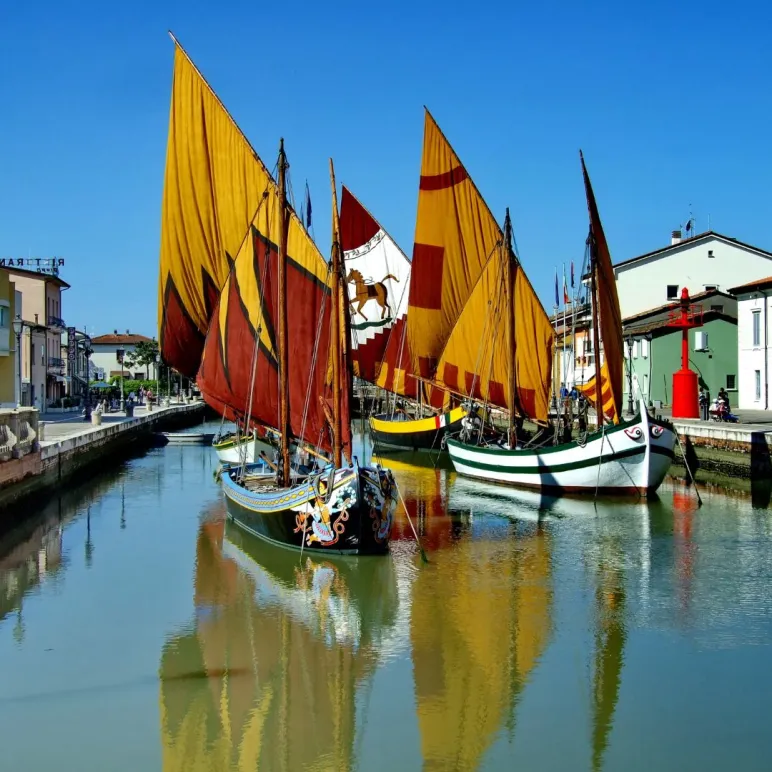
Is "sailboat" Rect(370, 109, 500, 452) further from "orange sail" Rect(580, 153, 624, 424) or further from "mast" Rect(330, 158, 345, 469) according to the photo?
"mast" Rect(330, 158, 345, 469)

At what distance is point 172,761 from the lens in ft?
33.2

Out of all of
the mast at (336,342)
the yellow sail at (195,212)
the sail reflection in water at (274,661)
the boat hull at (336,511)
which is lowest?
the sail reflection in water at (274,661)

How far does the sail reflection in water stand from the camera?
10.5m

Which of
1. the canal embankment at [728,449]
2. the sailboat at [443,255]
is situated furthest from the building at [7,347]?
the canal embankment at [728,449]

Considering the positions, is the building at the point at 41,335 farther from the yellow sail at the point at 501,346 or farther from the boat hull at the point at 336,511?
the boat hull at the point at 336,511

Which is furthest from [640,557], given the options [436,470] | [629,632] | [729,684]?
[436,470]

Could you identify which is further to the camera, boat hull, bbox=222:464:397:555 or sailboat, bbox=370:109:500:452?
sailboat, bbox=370:109:500:452

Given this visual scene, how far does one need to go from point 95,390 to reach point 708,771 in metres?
85.3

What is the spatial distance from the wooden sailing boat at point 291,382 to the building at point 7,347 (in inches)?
Result: 1010

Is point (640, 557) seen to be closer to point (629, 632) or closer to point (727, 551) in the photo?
point (727, 551)

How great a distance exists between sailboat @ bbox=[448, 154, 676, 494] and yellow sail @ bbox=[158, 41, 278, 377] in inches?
371

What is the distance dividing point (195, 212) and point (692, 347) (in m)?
28.3

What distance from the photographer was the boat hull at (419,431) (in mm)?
40375

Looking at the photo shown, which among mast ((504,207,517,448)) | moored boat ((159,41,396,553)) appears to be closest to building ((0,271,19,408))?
moored boat ((159,41,396,553))
